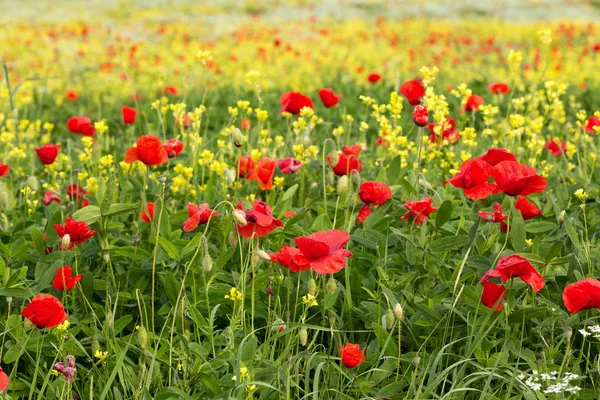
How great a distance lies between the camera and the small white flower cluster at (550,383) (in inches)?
74.5

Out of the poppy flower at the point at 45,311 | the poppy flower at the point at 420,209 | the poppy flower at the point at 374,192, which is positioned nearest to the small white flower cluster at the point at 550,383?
the poppy flower at the point at 420,209

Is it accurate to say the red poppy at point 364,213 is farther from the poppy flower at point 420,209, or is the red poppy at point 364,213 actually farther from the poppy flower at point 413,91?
the poppy flower at point 413,91

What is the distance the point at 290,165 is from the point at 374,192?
23.1 inches

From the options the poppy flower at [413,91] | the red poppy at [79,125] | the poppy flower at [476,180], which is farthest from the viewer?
the red poppy at [79,125]

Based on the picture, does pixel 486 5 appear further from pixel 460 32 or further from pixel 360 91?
pixel 360 91

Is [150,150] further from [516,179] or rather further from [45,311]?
[516,179]

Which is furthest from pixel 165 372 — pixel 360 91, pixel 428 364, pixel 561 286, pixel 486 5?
pixel 486 5

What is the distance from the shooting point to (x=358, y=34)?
12.4 metres

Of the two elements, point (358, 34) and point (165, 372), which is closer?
point (165, 372)

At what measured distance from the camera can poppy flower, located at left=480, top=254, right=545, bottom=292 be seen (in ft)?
6.21

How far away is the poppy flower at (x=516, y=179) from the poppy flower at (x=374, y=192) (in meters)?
0.43

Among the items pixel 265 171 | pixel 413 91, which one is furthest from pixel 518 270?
pixel 413 91

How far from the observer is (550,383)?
2.09 meters

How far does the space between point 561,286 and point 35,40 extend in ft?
33.6
